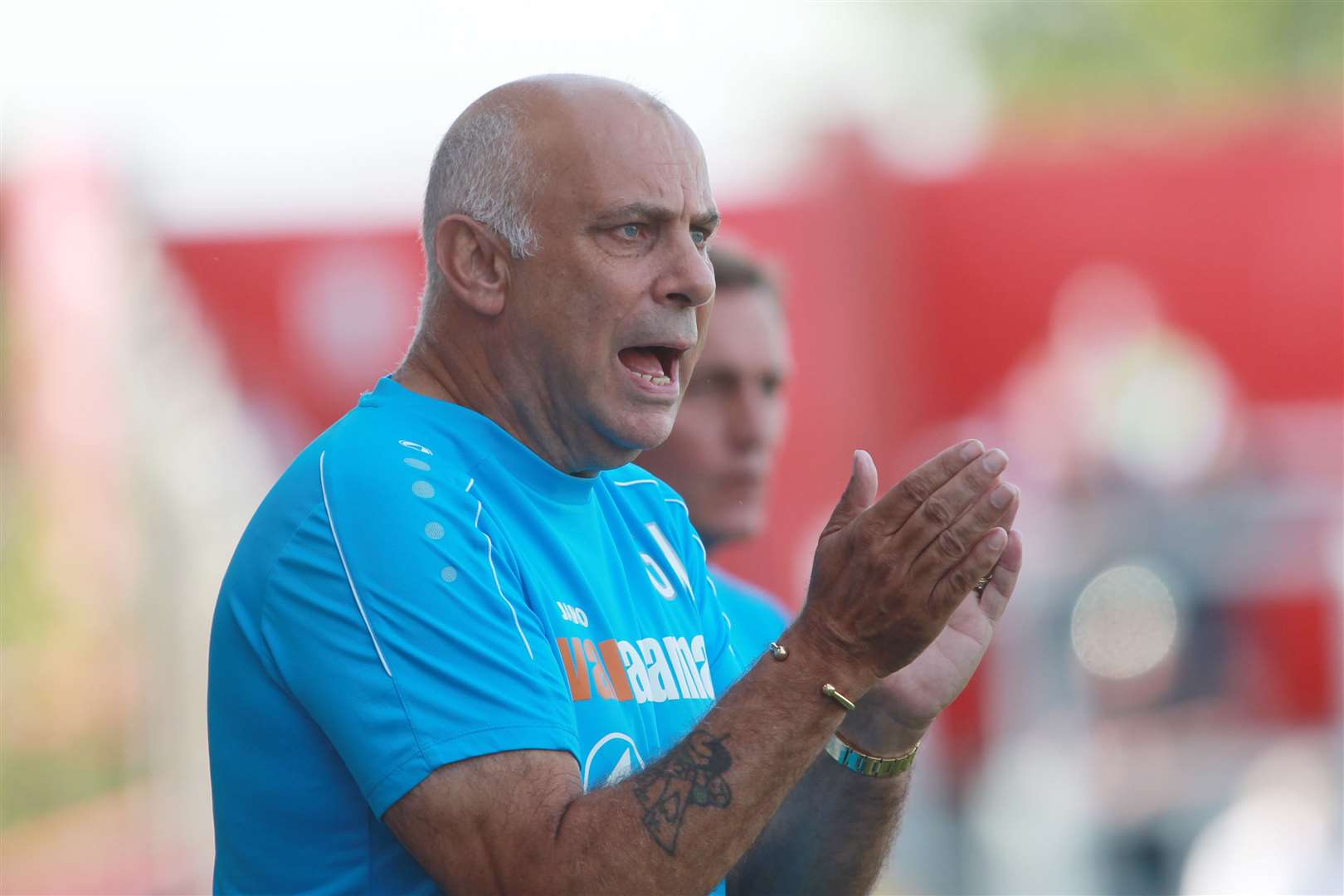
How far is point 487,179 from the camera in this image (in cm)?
246

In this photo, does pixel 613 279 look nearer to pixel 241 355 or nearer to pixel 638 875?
pixel 638 875

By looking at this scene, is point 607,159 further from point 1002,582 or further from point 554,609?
point 1002,582

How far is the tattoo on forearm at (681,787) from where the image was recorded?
1954 mm

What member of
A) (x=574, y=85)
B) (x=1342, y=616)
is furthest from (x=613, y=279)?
(x=1342, y=616)

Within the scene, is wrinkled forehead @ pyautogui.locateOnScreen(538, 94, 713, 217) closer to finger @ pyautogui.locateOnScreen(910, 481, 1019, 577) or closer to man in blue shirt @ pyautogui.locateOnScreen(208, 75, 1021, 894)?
man in blue shirt @ pyautogui.locateOnScreen(208, 75, 1021, 894)

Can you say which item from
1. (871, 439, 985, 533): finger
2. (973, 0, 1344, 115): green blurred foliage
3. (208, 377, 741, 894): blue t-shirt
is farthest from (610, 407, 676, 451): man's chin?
(973, 0, 1344, 115): green blurred foliage

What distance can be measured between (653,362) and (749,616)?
179 cm

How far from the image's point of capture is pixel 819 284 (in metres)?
8.39

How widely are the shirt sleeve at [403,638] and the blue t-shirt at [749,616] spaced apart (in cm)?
184

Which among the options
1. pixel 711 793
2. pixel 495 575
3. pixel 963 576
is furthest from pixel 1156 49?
pixel 711 793

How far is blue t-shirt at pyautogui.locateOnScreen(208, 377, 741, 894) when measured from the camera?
6.56ft

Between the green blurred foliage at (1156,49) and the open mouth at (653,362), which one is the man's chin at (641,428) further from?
the green blurred foliage at (1156,49)

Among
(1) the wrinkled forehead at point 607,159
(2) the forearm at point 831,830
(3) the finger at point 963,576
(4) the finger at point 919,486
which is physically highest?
(1) the wrinkled forehead at point 607,159

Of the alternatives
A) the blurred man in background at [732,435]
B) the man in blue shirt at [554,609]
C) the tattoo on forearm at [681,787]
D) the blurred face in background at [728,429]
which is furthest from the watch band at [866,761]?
the blurred face in background at [728,429]
